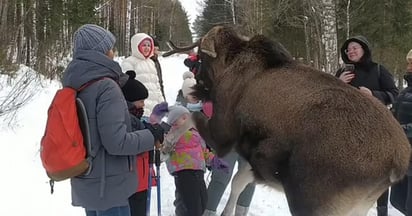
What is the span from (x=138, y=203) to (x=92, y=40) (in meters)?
1.48

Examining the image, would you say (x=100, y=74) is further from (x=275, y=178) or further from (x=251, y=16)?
(x=251, y=16)

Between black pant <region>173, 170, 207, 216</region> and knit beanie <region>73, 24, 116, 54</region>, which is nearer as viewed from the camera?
knit beanie <region>73, 24, 116, 54</region>

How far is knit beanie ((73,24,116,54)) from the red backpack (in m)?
0.34

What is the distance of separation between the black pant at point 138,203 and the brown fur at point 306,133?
30.9 inches

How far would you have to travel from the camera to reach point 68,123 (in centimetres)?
286

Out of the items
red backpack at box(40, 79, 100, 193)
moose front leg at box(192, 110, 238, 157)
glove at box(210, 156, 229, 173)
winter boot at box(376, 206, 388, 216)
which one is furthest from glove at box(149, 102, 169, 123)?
winter boot at box(376, 206, 388, 216)

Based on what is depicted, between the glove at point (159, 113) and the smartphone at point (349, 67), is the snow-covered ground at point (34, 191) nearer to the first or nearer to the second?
the glove at point (159, 113)

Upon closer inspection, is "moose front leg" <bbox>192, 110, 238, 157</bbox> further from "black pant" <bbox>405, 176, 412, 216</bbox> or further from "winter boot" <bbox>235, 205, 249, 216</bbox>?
"black pant" <bbox>405, 176, 412, 216</bbox>

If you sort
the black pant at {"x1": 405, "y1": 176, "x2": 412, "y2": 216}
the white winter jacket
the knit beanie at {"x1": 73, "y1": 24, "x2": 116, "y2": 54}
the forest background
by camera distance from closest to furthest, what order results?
the knit beanie at {"x1": 73, "y1": 24, "x2": 116, "y2": 54}
the black pant at {"x1": 405, "y1": 176, "x2": 412, "y2": 216}
the white winter jacket
the forest background

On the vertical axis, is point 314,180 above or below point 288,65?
below

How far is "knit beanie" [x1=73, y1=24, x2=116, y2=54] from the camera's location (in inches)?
121

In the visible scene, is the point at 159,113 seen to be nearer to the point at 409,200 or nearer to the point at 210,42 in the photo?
the point at 210,42

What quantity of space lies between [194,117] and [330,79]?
3.87 feet

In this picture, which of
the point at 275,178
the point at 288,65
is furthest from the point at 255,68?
the point at 275,178
